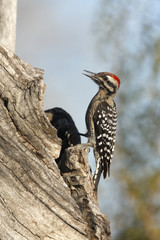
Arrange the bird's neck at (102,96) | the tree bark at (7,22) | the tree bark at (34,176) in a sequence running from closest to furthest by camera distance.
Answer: the tree bark at (34,176) → the tree bark at (7,22) → the bird's neck at (102,96)

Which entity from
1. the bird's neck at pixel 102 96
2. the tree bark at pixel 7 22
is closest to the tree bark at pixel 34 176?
the tree bark at pixel 7 22

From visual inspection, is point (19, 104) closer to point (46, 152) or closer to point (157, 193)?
point (46, 152)

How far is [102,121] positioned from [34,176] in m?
1.85

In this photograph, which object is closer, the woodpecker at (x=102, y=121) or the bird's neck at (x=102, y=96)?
the woodpecker at (x=102, y=121)

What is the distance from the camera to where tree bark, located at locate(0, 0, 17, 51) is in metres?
4.79

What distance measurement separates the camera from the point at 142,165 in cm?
1186

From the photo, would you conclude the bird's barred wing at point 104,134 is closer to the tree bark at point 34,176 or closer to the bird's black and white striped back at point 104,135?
the bird's black and white striped back at point 104,135

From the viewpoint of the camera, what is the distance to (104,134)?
16.4 feet

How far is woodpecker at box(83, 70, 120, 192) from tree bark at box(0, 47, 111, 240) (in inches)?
42.6

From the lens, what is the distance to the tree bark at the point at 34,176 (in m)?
3.21

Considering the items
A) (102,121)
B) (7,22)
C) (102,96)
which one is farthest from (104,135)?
(7,22)

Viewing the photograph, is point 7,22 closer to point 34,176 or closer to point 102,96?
point 102,96

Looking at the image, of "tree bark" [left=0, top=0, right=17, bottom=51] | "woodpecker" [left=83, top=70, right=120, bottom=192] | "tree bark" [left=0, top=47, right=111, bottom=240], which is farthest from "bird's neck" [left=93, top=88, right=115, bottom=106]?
"tree bark" [left=0, top=47, right=111, bottom=240]

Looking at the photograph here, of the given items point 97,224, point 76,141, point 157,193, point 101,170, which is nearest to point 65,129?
point 76,141
